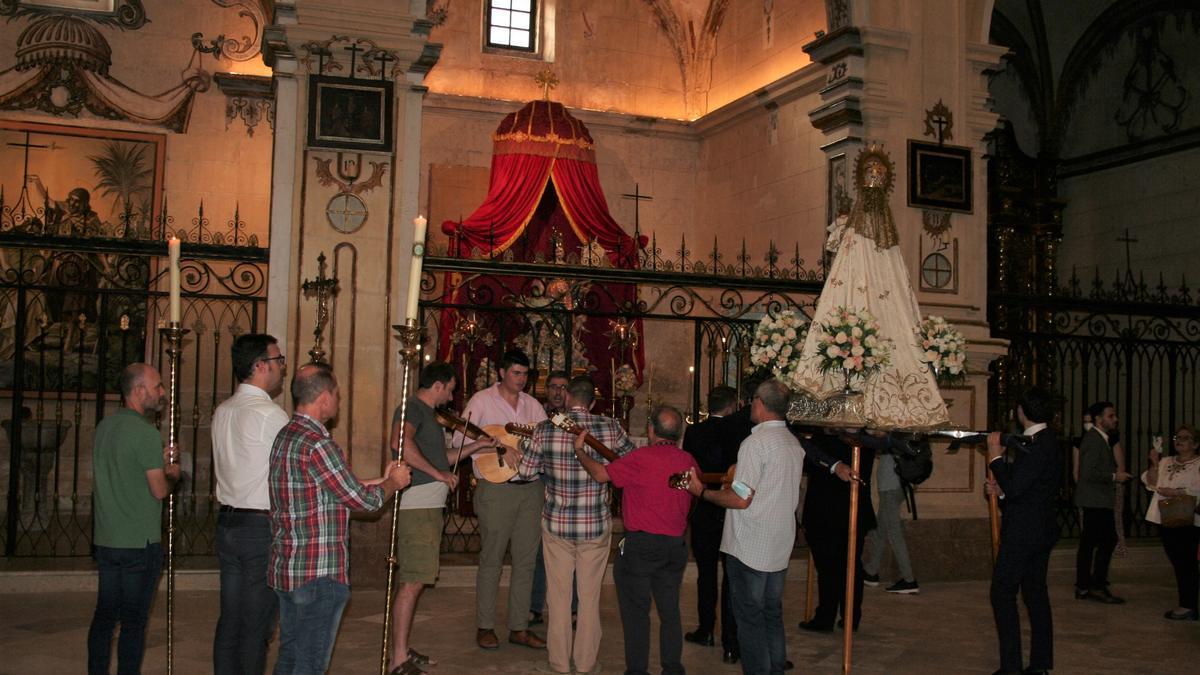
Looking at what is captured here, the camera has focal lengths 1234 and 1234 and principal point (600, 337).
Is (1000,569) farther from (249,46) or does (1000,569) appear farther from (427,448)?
(249,46)

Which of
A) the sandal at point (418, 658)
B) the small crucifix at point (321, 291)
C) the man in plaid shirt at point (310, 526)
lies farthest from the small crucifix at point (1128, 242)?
the man in plaid shirt at point (310, 526)

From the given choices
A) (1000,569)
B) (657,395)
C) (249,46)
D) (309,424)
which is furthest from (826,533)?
(249,46)

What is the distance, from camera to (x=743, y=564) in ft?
20.3

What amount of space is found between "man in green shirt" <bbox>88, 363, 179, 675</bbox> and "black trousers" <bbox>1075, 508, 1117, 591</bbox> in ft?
23.7

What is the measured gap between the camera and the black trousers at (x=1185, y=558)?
364 inches

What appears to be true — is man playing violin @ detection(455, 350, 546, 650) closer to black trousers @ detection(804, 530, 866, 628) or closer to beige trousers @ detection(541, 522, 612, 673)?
beige trousers @ detection(541, 522, 612, 673)

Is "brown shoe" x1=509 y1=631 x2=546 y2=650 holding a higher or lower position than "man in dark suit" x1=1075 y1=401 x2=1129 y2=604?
lower

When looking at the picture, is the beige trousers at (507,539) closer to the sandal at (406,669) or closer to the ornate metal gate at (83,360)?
the sandal at (406,669)

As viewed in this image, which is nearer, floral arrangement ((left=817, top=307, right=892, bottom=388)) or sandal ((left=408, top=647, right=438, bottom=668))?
sandal ((left=408, top=647, right=438, bottom=668))

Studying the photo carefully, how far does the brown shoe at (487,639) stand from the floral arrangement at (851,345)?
2564 mm

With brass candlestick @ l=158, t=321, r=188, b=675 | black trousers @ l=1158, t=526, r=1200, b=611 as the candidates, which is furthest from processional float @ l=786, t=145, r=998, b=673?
brass candlestick @ l=158, t=321, r=188, b=675

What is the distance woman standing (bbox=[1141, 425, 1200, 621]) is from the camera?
9297 millimetres

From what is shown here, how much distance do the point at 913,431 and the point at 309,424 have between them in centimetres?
454

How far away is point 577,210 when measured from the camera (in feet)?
45.6
